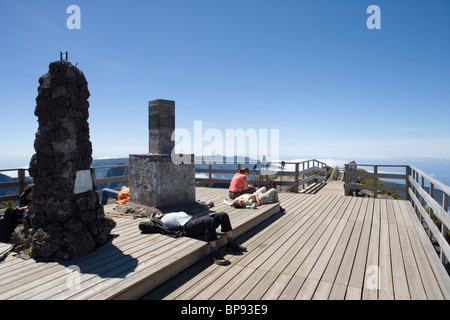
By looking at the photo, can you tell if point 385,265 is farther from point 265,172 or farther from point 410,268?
point 265,172

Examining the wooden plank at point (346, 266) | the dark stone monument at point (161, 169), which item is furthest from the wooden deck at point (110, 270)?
the wooden plank at point (346, 266)

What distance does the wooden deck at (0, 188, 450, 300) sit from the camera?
2533 millimetres

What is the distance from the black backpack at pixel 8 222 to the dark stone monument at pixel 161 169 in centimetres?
223

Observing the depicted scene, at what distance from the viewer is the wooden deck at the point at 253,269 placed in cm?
253

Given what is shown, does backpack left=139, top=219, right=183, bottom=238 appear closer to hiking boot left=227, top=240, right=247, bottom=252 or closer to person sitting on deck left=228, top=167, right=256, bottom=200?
hiking boot left=227, top=240, right=247, bottom=252

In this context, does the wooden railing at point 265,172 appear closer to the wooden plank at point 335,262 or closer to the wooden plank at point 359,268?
the wooden plank at point 335,262

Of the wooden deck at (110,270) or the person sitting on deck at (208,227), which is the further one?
the person sitting on deck at (208,227)

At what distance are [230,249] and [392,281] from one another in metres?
2.10

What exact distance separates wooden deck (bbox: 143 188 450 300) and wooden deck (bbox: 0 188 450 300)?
1 centimetres

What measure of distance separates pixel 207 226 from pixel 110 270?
136 cm

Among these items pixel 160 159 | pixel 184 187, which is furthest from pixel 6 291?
pixel 184 187

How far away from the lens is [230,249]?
3893 millimetres

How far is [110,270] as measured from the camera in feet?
8.96

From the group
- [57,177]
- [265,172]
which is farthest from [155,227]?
[265,172]
